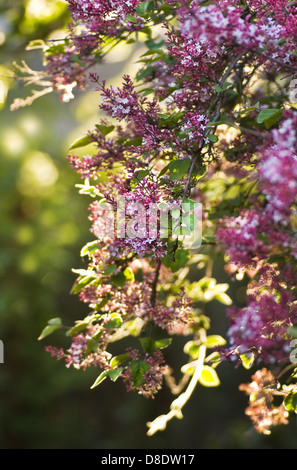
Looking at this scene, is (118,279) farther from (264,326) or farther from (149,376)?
(264,326)

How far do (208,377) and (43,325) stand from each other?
588cm

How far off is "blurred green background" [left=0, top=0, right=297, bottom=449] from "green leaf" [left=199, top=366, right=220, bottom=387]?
487 centimetres

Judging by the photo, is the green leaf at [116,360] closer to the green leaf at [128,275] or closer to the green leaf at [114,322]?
the green leaf at [114,322]

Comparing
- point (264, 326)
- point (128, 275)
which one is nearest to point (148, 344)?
point (128, 275)

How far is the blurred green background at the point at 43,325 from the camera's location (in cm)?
686

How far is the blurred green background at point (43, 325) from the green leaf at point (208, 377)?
4871 mm

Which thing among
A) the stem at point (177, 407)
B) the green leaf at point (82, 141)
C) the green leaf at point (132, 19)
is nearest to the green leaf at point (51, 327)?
the stem at point (177, 407)

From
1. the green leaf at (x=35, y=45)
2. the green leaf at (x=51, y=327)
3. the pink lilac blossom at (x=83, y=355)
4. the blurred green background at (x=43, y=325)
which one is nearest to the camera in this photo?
the pink lilac blossom at (x=83, y=355)

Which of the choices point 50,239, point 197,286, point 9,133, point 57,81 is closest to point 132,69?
point 57,81

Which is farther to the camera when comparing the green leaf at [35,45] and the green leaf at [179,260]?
the green leaf at [35,45]

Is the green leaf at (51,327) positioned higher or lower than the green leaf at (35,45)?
lower

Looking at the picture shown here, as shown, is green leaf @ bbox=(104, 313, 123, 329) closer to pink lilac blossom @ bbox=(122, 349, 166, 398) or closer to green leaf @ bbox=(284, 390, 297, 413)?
pink lilac blossom @ bbox=(122, 349, 166, 398)

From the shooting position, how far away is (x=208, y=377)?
155 centimetres
